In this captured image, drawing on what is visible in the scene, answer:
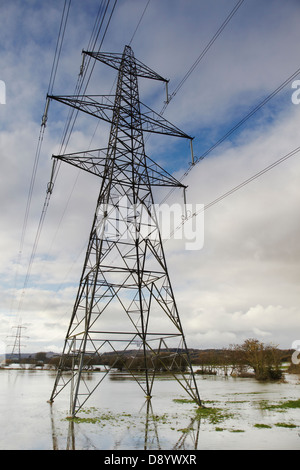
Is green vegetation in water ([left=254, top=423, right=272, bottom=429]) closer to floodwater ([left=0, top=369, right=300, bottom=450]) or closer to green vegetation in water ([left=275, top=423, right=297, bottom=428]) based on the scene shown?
floodwater ([left=0, top=369, right=300, bottom=450])

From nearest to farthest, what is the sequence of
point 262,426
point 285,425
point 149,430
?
1. point 149,430
2. point 262,426
3. point 285,425

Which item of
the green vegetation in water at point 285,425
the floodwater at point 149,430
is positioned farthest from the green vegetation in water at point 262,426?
the green vegetation in water at point 285,425

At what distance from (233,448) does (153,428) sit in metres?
3.86

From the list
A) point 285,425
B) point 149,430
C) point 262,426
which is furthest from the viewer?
point 285,425

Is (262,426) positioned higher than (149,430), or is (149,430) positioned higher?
(149,430)

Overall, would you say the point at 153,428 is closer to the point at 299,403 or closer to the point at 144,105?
the point at 299,403

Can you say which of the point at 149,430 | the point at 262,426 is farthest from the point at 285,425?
the point at 149,430

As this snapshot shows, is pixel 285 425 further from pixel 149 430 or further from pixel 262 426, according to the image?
pixel 149 430

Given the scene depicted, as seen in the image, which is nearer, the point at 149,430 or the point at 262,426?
the point at 149,430

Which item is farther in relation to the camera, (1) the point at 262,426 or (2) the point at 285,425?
Result: (2) the point at 285,425

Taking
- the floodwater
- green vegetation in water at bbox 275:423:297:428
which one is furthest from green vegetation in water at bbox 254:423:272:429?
green vegetation in water at bbox 275:423:297:428

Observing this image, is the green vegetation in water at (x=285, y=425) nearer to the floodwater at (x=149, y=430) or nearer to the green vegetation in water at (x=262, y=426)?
the floodwater at (x=149, y=430)
